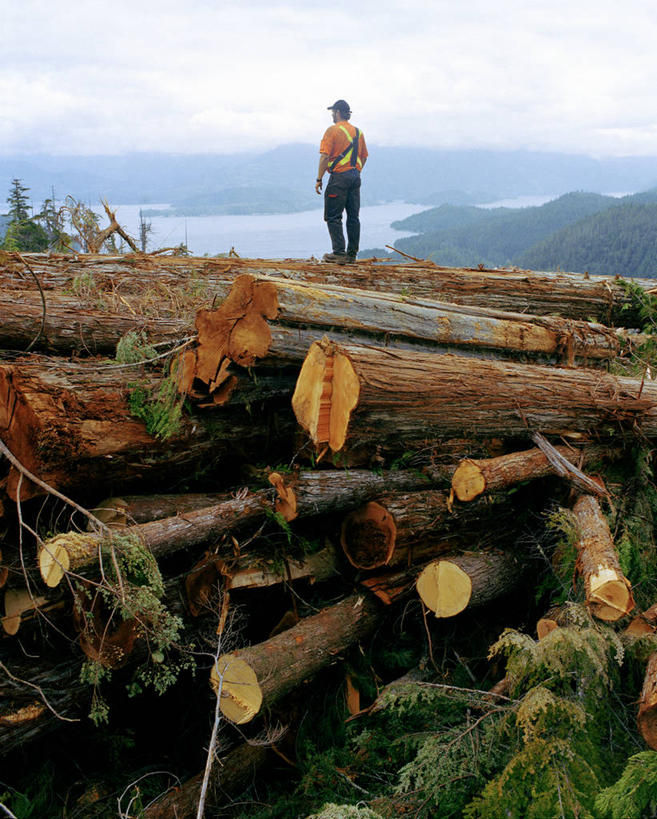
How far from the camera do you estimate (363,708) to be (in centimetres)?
363

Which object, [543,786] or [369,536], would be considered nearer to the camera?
[543,786]

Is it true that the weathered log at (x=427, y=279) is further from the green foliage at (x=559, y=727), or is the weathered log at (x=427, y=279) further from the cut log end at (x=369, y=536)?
the green foliage at (x=559, y=727)

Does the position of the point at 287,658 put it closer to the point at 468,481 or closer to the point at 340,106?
the point at 468,481

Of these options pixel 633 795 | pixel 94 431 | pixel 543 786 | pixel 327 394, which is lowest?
pixel 543 786

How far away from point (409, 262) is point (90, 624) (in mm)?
Result: 6235

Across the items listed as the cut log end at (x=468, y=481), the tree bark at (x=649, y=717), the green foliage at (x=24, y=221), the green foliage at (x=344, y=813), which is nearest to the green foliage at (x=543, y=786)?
the tree bark at (x=649, y=717)

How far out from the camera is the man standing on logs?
25.1 feet

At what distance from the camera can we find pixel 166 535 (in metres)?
2.90

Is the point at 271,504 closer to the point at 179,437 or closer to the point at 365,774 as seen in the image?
the point at 179,437

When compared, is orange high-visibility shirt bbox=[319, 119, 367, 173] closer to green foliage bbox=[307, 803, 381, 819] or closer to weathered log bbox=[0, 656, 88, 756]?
weathered log bbox=[0, 656, 88, 756]

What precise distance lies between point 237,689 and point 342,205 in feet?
22.4

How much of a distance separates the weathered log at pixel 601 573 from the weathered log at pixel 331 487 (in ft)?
3.45

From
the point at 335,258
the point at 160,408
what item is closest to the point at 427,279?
the point at 335,258

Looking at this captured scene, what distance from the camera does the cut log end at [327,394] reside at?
2.98m
